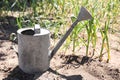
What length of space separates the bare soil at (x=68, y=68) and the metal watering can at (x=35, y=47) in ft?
0.27

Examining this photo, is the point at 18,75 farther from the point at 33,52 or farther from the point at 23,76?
the point at 33,52

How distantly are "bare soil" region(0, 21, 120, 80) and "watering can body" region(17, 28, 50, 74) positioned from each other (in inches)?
2.9

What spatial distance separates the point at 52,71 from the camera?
2.66 metres

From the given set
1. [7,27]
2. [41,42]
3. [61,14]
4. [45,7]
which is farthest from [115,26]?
[41,42]

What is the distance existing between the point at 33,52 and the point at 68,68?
17.4 inches

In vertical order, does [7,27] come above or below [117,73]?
above

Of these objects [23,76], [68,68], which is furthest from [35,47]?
[68,68]

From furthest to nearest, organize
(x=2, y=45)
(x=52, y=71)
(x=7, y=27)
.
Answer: (x=7, y=27), (x=2, y=45), (x=52, y=71)

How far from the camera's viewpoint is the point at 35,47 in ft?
8.13

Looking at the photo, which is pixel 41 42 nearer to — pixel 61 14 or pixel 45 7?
pixel 61 14

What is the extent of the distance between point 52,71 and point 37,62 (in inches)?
8.0

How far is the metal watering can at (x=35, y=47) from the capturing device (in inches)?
96.3

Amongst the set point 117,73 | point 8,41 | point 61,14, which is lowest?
point 117,73

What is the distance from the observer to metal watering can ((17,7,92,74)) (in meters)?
2.45
